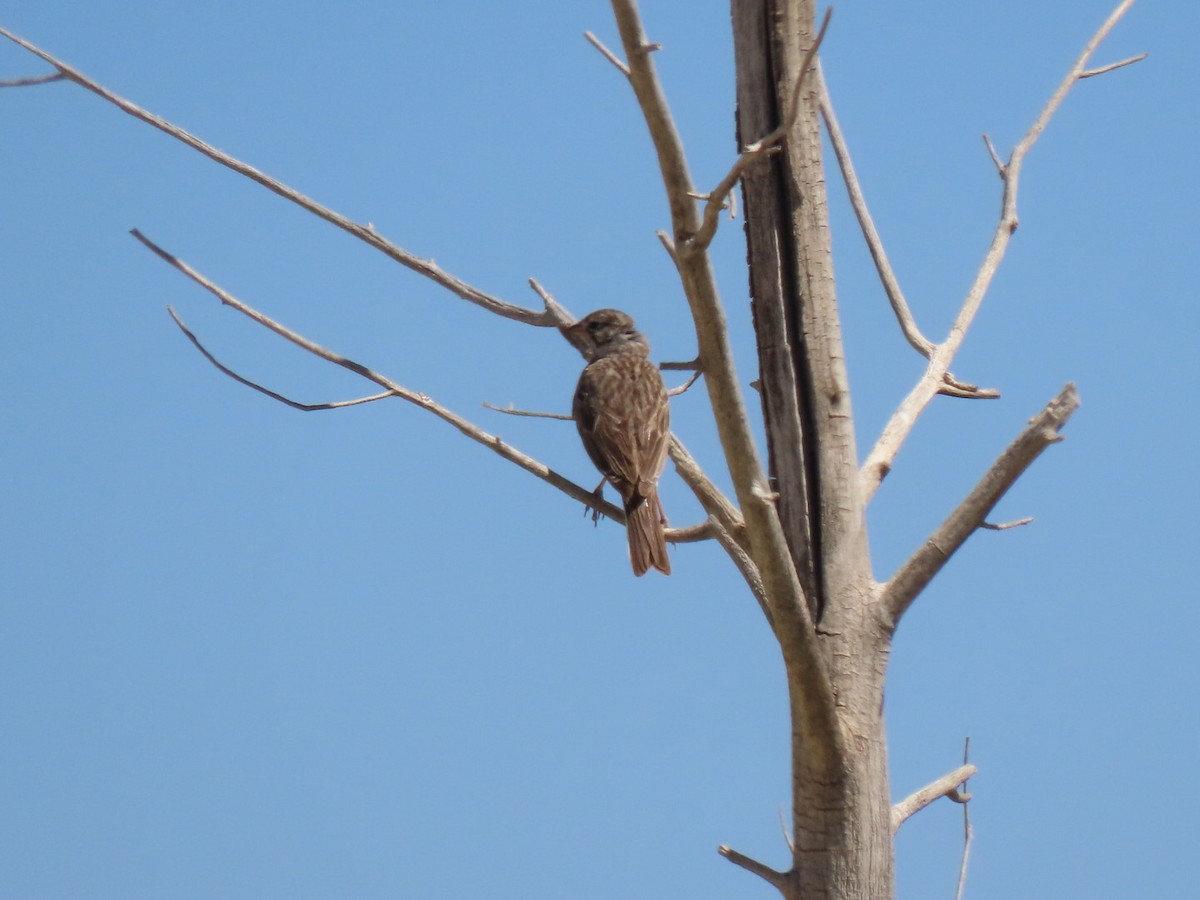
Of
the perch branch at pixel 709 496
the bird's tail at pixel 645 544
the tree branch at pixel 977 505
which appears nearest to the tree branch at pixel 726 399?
the tree branch at pixel 977 505

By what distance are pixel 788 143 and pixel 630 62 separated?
1069mm

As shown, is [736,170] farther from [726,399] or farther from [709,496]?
[709,496]

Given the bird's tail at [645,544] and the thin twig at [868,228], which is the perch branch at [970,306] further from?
the bird's tail at [645,544]

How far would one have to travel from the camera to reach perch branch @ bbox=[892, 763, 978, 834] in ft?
11.7

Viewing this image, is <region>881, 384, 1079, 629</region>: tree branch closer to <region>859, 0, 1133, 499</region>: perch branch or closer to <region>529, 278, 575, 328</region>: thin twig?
<region>859, 0, 1133, 499</region>: perch branch

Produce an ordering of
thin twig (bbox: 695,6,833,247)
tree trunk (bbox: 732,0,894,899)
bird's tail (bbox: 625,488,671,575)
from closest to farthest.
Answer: thin twig (bbox: 695,6,833,247), tree trunk (bbox: 732,0,894,899), bird's tail (bbox: 625,488,671,575)

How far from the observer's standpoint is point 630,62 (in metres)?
2.75

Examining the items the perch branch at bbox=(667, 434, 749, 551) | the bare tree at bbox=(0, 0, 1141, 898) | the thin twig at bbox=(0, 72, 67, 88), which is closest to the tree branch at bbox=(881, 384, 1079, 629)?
the bare tree at bbox=(0, 0, 1141, 898)

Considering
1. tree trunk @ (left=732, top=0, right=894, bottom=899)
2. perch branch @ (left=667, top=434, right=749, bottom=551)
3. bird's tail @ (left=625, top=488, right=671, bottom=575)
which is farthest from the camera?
bird's tail @ (left=625, top=488, right=671, bottom=575)

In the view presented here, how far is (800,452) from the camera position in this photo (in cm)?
362

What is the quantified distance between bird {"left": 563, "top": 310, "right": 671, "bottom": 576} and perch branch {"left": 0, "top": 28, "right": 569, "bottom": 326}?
0.48 meters

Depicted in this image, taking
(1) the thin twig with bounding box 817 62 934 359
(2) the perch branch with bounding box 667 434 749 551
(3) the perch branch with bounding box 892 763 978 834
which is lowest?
(3) the perch branch with bounding box 892 763 978 834

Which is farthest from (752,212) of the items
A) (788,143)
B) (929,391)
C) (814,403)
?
(929,391)

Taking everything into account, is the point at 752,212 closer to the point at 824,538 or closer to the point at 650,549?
the point at 824,538
